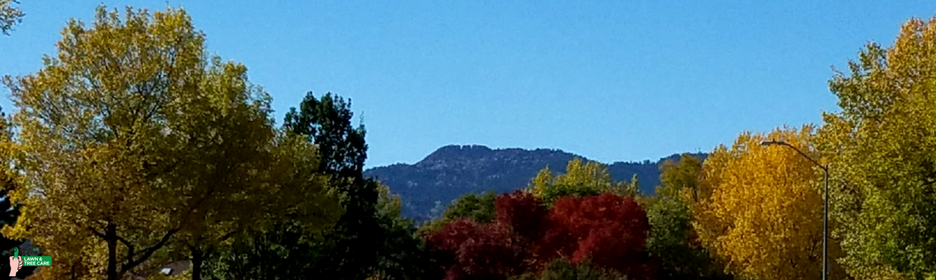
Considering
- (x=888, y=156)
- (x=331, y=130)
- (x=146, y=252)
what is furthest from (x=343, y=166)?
(x=888, y=156)

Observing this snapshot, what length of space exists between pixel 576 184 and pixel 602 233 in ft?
101

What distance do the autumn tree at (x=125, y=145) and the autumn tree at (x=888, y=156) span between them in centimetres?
1750

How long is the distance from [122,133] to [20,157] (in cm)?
218

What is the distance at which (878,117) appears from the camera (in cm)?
3534

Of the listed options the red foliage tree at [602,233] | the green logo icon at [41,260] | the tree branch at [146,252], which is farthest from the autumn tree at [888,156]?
the green logo icon at [41,260]

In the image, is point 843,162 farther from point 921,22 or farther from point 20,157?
point 20,157

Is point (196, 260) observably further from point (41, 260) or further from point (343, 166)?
point (343, 166)

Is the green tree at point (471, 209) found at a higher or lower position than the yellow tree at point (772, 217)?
higher

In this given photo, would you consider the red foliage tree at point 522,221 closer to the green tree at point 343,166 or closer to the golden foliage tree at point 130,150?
the green tree at point 343,166

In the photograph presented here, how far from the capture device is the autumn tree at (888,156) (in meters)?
31.8

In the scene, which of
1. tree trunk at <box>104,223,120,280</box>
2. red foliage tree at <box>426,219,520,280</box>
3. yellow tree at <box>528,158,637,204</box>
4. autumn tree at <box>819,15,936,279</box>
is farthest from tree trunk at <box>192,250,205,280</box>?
yellow tree at <box>528,158,637,204</box>

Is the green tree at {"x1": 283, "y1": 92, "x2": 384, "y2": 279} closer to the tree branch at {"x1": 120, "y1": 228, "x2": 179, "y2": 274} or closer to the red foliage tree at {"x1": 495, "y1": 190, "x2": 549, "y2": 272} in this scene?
the red foliage tree at {"x1": 495, "y1": 190, "x2": 549, "y2": 272}

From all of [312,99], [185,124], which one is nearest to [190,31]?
[185,124]

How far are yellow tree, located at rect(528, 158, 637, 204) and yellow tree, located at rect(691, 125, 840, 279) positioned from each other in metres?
26.6
